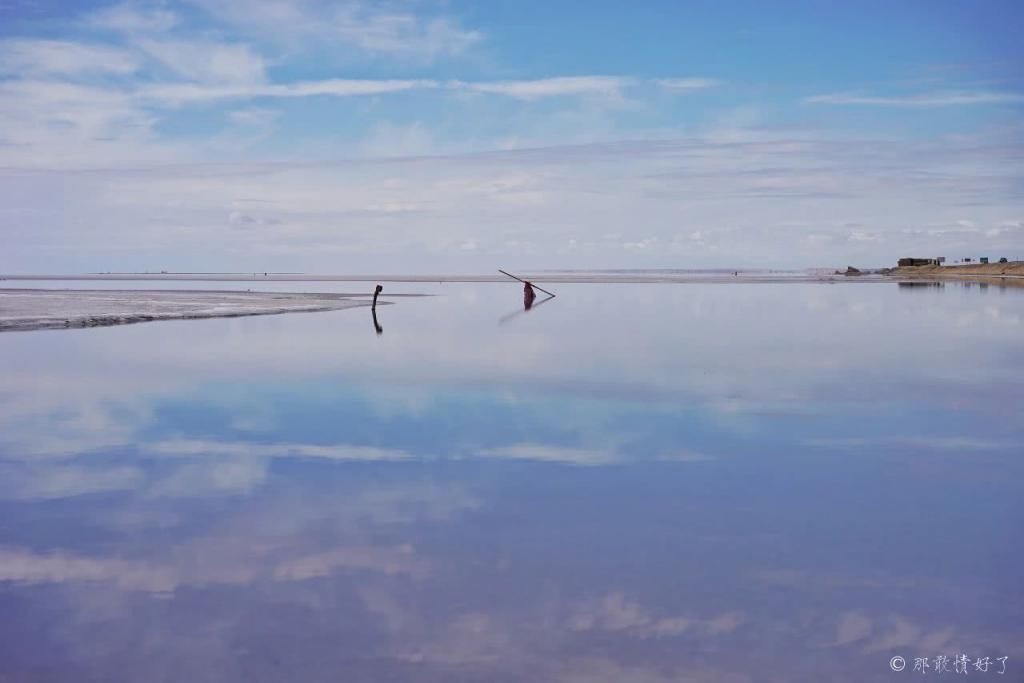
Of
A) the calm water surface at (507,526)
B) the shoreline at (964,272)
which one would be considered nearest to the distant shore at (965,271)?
the shoreline at (964,272)

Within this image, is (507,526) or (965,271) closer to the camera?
(507,526)

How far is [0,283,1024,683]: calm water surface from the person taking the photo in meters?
6.33

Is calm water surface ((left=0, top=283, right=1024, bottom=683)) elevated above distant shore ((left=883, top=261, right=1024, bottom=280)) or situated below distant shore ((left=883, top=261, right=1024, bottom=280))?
below

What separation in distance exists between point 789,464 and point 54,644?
8.36 m

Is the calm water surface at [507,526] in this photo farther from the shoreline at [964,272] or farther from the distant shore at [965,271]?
the distant shore at [965,271]

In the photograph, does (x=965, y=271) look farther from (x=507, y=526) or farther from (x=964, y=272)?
(x=507, y=526)

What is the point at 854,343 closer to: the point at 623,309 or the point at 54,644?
the point at 623,309

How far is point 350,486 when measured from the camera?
10.6m

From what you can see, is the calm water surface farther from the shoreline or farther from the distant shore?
the distant shore

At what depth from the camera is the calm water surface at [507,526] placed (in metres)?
6.33

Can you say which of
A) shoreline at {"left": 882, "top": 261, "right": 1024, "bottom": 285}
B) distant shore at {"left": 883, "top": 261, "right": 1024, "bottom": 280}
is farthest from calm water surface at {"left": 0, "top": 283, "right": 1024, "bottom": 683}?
distant shore at {"left": 883, "top": 261, "right": 1024, "bottom": 280}

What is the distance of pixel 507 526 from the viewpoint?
8977mm

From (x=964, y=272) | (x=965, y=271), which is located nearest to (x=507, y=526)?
(x=964, y=272)

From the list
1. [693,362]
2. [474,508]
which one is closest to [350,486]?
[474,508]
